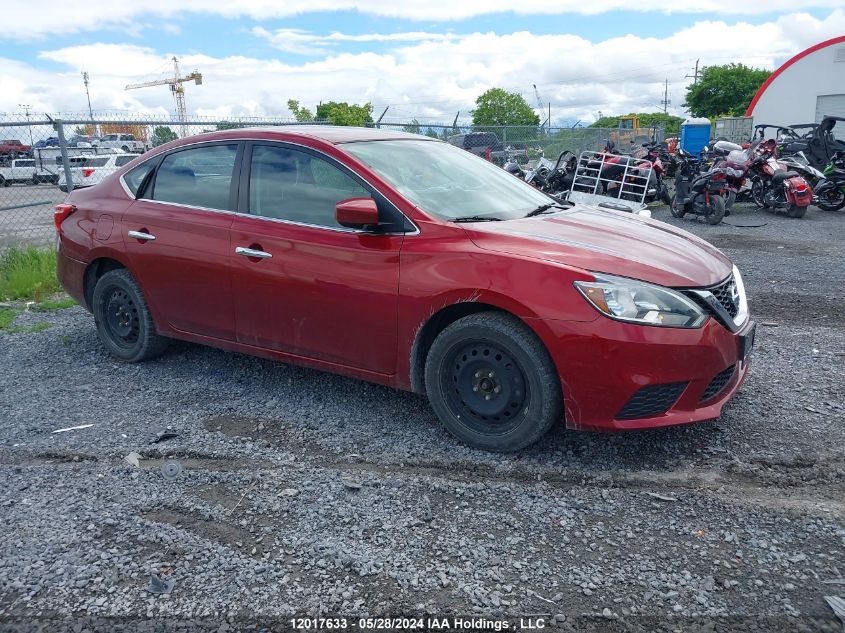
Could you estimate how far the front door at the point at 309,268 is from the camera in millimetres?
3898

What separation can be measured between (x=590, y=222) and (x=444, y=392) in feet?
4.58

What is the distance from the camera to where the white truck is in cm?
995

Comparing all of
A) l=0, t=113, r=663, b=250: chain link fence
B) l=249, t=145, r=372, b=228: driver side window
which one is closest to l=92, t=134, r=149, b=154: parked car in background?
l=0, t=113, r=663, b=250: chain link fence

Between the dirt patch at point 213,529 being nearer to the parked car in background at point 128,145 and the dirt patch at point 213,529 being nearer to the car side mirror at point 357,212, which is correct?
the car side mirror at point 357,212

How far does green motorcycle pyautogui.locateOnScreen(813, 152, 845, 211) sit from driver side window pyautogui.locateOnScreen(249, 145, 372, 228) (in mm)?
13894

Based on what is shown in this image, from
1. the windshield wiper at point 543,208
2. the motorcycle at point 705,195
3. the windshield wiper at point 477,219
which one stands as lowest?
the motorcycle at point 705,195

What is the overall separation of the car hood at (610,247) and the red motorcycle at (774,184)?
10.7 metres

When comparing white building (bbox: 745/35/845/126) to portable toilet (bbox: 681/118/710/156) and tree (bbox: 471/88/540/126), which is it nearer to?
portable toilet (bbox: 681/118/710/156)

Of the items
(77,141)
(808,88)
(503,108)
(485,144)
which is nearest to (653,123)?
(808,88)

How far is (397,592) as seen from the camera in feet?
8.66

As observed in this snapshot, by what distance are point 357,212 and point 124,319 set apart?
242cm

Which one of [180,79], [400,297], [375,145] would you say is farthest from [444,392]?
[180,79]

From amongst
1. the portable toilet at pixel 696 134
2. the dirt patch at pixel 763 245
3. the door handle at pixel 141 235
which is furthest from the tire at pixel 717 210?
the portable toilet at pixel 696 134

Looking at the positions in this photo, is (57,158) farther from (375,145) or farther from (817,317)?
(817,317)
